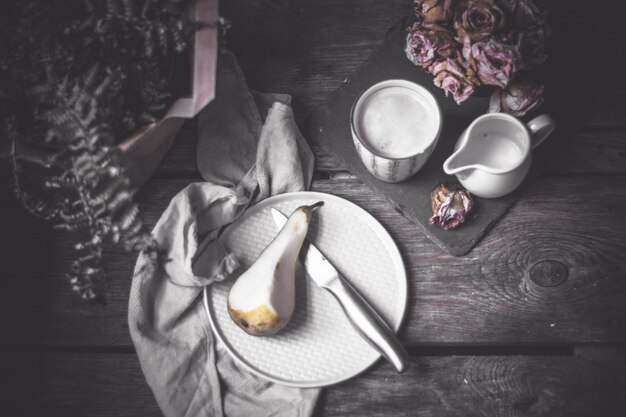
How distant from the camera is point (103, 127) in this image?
0.55 metres

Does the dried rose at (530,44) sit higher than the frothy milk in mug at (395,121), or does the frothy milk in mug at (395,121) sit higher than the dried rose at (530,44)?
the dried rose at (530,44)

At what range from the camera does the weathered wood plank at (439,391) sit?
0.72 metres

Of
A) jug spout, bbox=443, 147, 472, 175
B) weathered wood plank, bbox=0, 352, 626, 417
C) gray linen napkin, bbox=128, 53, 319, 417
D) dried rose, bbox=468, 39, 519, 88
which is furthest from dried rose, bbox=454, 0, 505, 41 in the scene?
→ weathered wood plank, bbox=0, 352, 626, 417

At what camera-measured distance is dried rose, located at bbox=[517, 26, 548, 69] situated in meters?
0.65

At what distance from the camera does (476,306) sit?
743 mm

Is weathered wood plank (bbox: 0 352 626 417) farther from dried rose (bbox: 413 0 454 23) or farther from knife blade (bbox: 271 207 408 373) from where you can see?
dried rose (bbox: 413 0 454 23)

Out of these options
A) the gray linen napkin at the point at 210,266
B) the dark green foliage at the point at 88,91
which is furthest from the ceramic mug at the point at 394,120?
the dark green foliage at the point at 88,91

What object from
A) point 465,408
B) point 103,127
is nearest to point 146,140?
point 103,127

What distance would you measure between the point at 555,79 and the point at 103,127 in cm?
56

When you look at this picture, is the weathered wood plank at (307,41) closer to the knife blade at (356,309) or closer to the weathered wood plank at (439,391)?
the knife blade at (356,309)

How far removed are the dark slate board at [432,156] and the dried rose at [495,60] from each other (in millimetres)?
90

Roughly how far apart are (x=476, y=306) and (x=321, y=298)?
7.6 inches

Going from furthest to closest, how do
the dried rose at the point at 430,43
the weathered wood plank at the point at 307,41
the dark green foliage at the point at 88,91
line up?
the weathered wood plank at the point at 307,41 → the dried rose at the point at 430,43 → the dark green foliage at the point at 88,91

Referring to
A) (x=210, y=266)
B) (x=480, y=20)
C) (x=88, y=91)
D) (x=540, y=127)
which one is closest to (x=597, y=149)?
(x=540, y=127)
